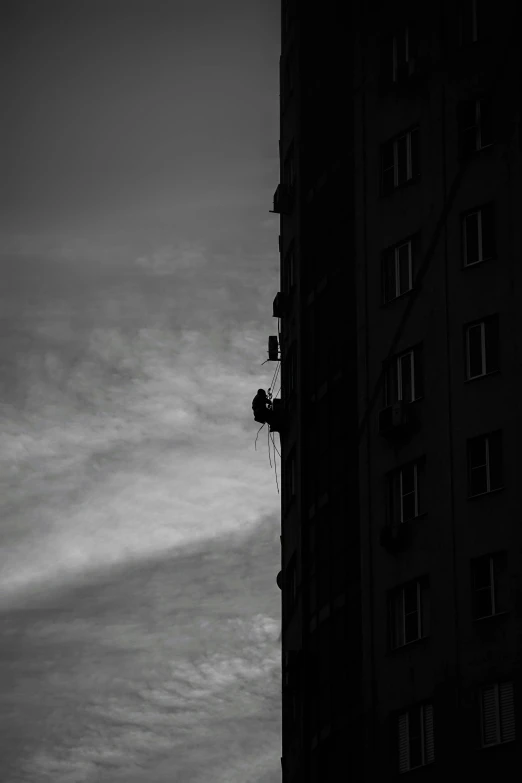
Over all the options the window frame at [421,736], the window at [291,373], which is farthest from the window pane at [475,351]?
the window at [291,373]

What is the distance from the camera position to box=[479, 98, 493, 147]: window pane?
37688 millimetres

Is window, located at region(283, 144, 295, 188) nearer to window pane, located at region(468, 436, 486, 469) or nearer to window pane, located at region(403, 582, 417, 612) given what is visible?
window pane, located at region(468, 436, 486, 469)

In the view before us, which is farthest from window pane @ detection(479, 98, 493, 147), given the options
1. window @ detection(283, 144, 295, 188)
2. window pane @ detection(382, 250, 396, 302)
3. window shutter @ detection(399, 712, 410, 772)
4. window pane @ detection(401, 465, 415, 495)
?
window shutter @ detection(399, 712, 410, 772)

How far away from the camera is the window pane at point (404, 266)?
39.4m

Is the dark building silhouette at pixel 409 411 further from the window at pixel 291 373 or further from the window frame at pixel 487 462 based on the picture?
the window at pixel 291 373

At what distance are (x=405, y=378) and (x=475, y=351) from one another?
2.95 meters

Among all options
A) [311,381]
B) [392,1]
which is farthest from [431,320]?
[392,1]

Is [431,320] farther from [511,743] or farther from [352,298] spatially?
[511,743]

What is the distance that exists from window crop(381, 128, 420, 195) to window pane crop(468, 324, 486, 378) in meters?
6.07

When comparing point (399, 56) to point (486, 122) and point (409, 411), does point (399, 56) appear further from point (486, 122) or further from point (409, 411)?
point (409, 411)

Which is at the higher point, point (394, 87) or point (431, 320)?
point (394, 87)

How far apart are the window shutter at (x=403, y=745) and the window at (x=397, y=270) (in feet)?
40.7

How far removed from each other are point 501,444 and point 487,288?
14.6ft

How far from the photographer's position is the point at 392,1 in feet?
139
